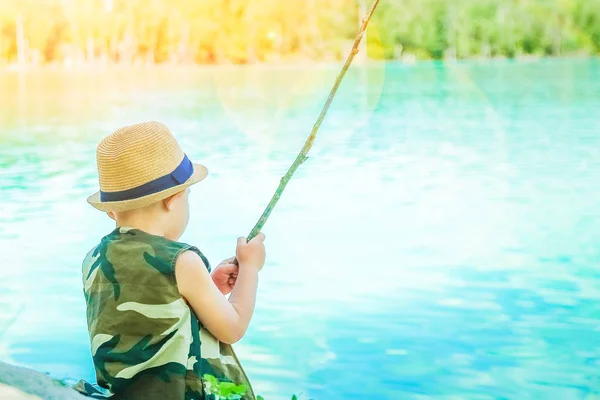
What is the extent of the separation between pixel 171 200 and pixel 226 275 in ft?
0.68

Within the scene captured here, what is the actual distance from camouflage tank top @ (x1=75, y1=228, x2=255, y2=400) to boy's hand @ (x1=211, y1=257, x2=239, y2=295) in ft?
0.58

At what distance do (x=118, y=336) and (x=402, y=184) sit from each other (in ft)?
22.2

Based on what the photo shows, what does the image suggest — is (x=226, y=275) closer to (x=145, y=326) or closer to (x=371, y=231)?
(x=145, y=326)

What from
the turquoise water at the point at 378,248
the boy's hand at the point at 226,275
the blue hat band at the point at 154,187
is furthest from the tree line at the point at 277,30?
the blue hat band at the point at 154,187

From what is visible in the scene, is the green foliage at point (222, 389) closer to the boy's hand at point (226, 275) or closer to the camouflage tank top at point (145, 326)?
the camouflage tank top at point (145, 326)

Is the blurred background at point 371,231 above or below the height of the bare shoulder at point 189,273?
below

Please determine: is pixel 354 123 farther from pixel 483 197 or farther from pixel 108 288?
pixel 108 288

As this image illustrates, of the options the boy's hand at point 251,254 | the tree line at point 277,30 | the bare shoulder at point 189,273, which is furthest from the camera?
the tree line at point 277,30

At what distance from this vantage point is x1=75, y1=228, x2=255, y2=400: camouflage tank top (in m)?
1.58

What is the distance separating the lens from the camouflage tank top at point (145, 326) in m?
1.58

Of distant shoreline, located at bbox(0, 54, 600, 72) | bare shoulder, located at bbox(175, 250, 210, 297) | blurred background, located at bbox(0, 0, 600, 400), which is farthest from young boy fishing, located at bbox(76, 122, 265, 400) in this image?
distant shoreline, located at bbox(0, 54, 600, 72)

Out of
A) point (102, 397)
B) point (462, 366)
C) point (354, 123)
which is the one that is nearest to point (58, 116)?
point (354, 123)

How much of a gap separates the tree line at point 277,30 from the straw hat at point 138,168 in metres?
34.1

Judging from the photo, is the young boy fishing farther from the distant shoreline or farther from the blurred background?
the distant shoreline
